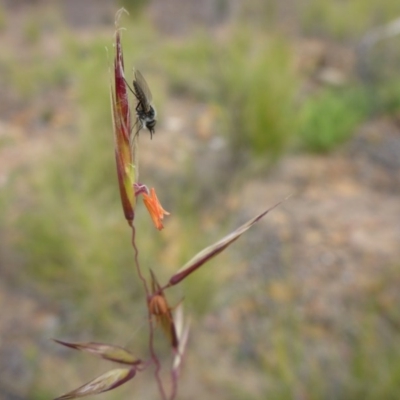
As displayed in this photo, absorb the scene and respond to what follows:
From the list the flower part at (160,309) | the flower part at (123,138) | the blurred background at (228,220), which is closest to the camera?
the flower part at (123,138)

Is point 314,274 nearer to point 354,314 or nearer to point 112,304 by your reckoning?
point 354,314

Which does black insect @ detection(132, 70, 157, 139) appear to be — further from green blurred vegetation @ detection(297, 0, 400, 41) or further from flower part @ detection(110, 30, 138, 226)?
green blurred vegetation @ detection(297, 0, 400, 41)

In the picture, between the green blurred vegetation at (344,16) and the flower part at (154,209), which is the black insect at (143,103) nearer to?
the flower part at (154,209)

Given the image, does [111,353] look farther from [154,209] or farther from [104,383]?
[154,209]

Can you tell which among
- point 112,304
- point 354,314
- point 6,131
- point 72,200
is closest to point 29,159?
point 6,131

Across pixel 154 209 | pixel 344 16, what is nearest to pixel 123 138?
pixel 154 209

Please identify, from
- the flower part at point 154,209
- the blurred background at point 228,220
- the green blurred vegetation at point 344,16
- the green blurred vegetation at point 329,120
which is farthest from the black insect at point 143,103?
the green blurred vegetation at point 344,16
